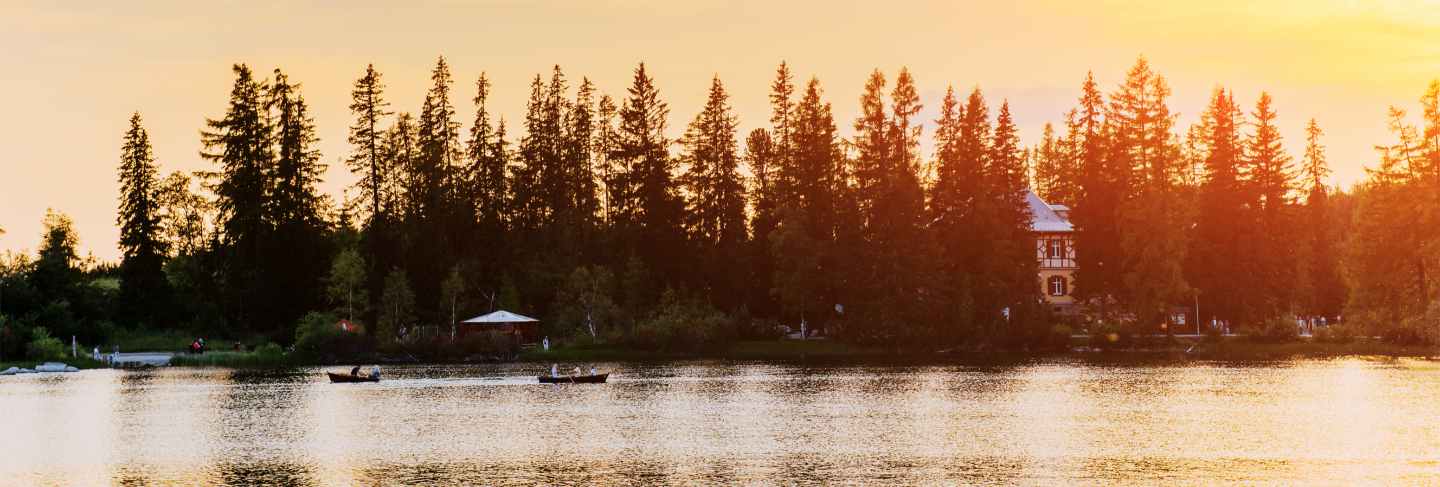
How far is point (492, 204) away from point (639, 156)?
13895 millimetres

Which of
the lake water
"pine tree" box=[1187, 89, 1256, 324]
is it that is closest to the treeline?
"pine tree" box=[1187, 89, 1256, 324]

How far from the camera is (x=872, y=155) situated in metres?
126

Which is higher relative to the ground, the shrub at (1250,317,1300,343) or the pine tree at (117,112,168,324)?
the pine tree at (117,112,168,324)

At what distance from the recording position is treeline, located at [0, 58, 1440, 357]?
11450 centimetres

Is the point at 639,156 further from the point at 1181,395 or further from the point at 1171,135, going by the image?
the point at 1181,395

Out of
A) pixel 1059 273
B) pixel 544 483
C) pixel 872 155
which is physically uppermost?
pixel 872 155

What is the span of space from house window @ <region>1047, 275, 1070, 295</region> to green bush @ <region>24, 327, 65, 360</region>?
94.4 m

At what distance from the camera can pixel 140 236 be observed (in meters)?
124

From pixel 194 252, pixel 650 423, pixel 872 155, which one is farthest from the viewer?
pixel 194 252

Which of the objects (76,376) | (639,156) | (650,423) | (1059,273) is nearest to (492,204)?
(639,156)

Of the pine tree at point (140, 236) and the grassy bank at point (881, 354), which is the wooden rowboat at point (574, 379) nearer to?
the grassy bank at point (881, 354)

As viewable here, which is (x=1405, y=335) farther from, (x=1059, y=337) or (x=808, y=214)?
(x=808, y=214)

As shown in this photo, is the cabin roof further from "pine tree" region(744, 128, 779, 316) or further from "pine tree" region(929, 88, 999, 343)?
"pine tree" region(929, 88, 999, 343)

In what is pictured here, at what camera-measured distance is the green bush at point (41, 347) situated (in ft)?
350
